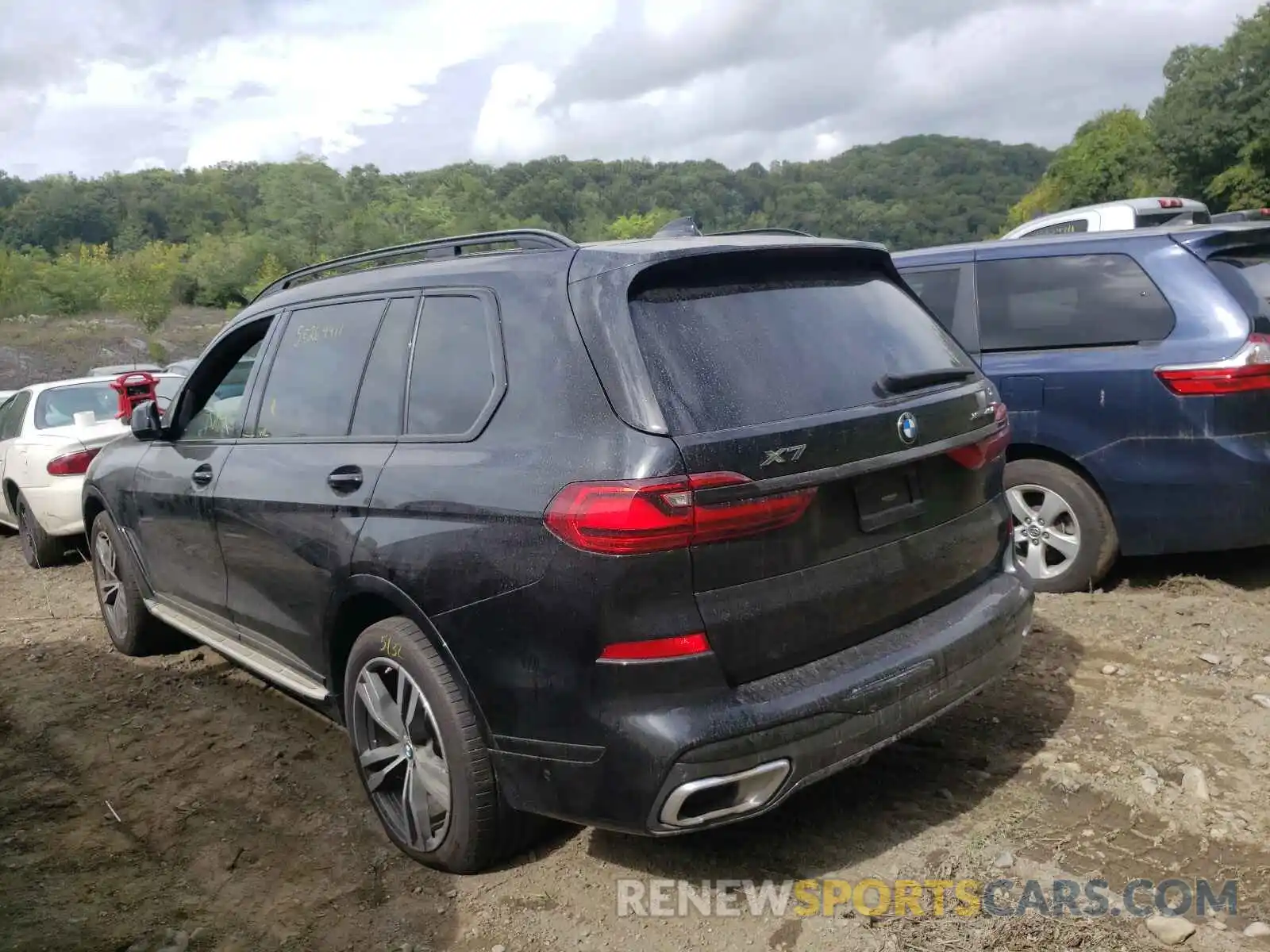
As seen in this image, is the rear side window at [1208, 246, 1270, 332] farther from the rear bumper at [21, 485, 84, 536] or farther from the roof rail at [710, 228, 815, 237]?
the rear bumper at [21, 485, 84, 536]

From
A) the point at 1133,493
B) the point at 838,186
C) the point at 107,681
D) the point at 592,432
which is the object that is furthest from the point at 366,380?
the point at 838,186

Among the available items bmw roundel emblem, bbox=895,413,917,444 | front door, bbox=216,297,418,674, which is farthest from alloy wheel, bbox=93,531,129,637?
bmw roundel emblem, bbox=895,413,917,444

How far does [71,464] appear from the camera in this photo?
7.80 meters

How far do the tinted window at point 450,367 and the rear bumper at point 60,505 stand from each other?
5755mm

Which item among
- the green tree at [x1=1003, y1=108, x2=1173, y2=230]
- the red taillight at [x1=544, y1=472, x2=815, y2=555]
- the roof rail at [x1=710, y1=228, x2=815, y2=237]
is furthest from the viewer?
the green tree at [x1=1003, y1=108, x2=1173, y2=230]

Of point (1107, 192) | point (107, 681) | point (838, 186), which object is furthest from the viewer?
point (1107, 192)

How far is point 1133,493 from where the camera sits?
15.6ft

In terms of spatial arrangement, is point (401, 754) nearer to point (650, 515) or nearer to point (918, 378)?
point (650, 515)

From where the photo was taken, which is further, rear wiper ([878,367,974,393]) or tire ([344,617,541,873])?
rear wiper ([878,367,974,393])

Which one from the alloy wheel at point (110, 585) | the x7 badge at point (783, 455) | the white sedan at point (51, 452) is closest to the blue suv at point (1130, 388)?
the x7 badge at point (783, 455)

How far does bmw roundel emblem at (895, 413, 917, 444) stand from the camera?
282cm

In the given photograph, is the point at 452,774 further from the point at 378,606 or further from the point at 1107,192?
the point at 1107,192

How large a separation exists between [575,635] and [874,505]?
2.96 feet

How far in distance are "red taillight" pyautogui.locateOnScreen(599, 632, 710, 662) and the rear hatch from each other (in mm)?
81
